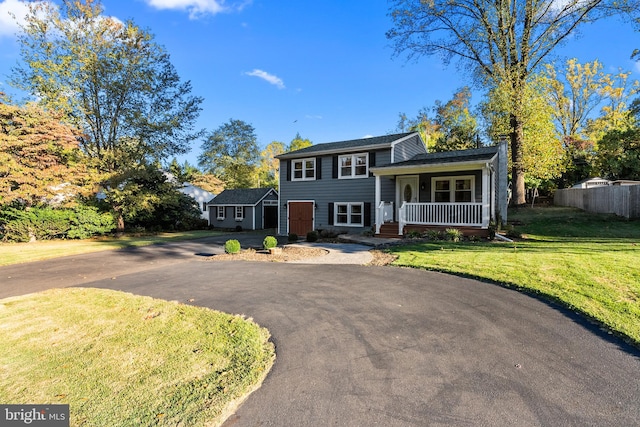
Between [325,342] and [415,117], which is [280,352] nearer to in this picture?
[325,342]

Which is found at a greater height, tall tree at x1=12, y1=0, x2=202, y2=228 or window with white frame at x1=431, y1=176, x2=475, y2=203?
tall tree at x1=12, y1=0, x2=202, y2=228

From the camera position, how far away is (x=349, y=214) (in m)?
17.4

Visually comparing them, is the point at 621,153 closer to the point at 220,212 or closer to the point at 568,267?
the point at 568,267

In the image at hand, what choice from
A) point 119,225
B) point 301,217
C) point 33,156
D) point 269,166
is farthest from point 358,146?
point 269,166

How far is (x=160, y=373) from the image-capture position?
313cm

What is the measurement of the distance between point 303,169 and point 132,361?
16345 mm

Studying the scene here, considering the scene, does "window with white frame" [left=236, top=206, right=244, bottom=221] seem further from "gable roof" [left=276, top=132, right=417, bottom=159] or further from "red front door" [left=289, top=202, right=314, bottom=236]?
"gable roof" [left=276, top=132, right=417, bottom=159]

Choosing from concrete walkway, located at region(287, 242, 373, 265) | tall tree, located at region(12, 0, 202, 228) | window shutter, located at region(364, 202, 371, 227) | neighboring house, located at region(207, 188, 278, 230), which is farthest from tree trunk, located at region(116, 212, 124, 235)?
window shutter, located at region(364, 202, 371, 227)

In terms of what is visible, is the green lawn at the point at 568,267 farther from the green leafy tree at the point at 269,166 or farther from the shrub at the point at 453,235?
the green leafy tree at the point at 269,166

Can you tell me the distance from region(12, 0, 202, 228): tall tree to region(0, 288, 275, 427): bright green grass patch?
744 inches

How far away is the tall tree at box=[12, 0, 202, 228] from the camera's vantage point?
62.9ft

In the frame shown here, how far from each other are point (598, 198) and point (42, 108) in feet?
106

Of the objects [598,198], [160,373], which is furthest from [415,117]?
[160,373]

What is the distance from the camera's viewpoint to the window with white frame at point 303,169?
18.8 meters
